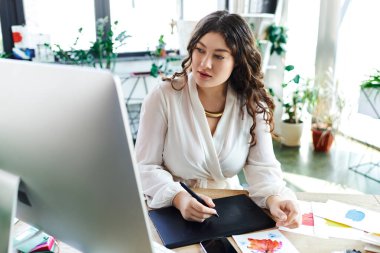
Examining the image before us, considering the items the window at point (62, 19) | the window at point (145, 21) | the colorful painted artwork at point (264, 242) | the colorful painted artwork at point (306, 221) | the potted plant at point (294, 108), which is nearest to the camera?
the colorful painted artwork at point (264, 242)

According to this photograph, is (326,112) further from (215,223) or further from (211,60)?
(215,223)

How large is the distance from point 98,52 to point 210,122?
229 centimetres

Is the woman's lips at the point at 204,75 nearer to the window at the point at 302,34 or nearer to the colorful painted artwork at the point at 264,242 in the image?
the colorful painted artwork at the point at 264,242

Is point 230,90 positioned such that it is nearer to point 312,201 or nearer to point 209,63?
point 209,63

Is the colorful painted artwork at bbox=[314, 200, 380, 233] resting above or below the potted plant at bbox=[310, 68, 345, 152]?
→ above

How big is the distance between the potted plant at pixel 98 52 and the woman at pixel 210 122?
214 cm

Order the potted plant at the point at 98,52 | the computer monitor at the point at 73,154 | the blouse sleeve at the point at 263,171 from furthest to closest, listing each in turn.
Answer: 1. the potted plant at the point at 98,52
2. the blouse sleeve at the point at 263,171
3. the computer monitor at the point at 73,154

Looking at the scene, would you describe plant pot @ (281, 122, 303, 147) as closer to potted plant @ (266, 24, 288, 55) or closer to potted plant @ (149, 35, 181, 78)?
potted plant @ (266, 24, 288, 55)

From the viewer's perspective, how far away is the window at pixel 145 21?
379 cm

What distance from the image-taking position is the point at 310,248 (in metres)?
1.00

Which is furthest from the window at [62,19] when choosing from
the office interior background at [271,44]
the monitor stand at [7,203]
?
the monitor stand at [7,203]

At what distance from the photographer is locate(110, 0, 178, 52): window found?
12.4ft

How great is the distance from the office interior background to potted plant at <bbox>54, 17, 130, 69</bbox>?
24mm

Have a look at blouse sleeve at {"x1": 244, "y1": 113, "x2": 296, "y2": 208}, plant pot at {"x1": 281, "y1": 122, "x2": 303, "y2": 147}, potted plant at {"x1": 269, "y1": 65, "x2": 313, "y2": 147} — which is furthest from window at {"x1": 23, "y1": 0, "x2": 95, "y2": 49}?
blouse sleeve at {"x1": 244, "y1": 113, "x2": 296, "y2": 208}
